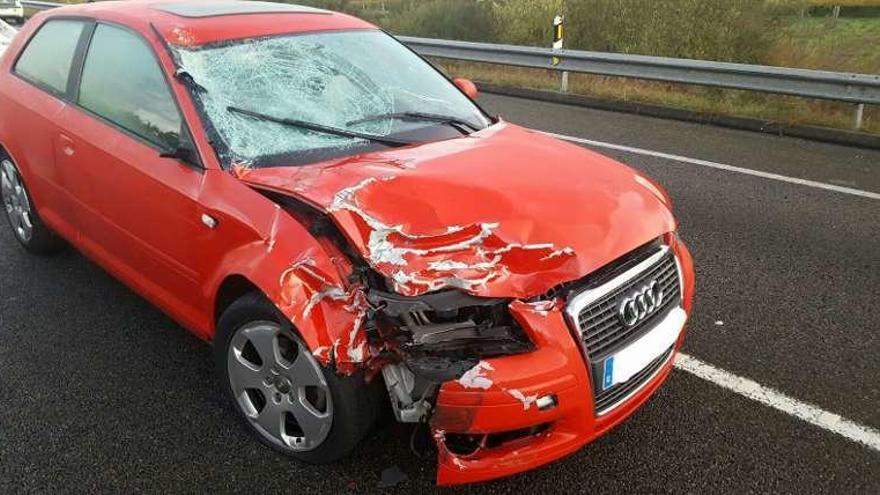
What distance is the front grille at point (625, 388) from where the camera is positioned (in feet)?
7.57

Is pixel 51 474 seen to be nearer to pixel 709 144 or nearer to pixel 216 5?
pixel 216 5

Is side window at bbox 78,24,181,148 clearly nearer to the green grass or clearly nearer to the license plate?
the license plate

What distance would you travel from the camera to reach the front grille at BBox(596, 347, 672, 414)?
2.31m

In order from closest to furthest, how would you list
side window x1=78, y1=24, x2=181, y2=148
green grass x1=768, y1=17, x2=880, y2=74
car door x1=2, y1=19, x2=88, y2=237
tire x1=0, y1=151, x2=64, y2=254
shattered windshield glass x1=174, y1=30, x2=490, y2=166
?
shattered windshield glass x1=174, y1=30, x2=490, y2=166 < side window x1=78, y1=24, x2=181, y2=148 < car door x1=2, y1=19, x2=88, y2=237 < tire x1=0, y1=151, x2=64, y2=254 < green grass x1=768, y1=17, x2=880, y2=74

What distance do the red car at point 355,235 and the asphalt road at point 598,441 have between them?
252mm

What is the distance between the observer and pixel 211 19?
332cm

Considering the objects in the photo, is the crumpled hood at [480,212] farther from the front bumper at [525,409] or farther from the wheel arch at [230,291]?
the wheel arch at [230,291]

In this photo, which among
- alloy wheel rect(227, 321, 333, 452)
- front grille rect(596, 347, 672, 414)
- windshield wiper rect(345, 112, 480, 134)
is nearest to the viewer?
front grille rect(596, 347, 672, 414)

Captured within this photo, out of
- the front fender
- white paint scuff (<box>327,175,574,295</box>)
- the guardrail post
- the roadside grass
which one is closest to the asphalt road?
the front fender

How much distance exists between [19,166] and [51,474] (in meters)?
2.29

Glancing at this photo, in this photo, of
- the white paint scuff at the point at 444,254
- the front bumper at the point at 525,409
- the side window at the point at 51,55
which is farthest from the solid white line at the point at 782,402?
the side window at the point at 51,55

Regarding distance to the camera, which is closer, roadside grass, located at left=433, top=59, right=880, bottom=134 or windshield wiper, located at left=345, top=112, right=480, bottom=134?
windshield wiper, located at left=345, top=112, right=480, bottom=134

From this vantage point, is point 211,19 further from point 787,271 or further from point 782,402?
point 787,271

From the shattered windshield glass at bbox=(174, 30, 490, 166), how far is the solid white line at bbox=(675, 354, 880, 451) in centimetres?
154
